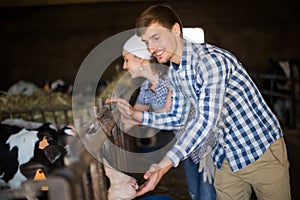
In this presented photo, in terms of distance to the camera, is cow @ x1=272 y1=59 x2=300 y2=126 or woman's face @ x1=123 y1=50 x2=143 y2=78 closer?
woman's face @ x1=123 y1=50 x2=143 y2=78

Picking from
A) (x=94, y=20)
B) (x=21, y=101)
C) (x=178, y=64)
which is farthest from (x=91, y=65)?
(x=178, y=64)

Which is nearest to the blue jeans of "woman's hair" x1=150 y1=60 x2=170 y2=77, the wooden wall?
"woman's hair" x1=150 y1=60 x2=170 y2=77

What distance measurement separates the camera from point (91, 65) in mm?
6820

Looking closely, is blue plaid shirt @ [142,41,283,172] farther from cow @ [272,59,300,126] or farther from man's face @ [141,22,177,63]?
cow @ [272,59,300,126]

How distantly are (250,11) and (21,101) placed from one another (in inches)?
155

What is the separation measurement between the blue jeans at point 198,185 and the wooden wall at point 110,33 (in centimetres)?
467

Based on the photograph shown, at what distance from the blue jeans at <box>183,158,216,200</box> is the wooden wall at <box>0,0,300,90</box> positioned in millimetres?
4669

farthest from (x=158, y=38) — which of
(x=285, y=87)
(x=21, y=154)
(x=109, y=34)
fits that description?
(x=109, y=34)

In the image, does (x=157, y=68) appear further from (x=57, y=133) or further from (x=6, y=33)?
(x=6, y=33)

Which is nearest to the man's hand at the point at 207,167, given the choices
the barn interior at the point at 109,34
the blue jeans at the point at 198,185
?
the blue jeans at the point at 198,185

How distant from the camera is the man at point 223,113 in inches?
47.3

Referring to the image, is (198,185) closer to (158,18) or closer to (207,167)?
(207,167)

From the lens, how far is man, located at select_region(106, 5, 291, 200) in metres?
1.20

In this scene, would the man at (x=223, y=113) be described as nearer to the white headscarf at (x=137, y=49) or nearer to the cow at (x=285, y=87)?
the white headscarf at (x=137, y=49)
